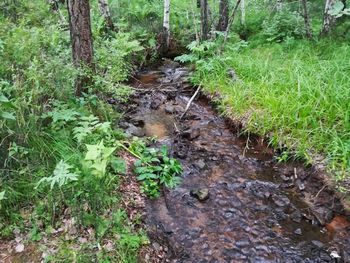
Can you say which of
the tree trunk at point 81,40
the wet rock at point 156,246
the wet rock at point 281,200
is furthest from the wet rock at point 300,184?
the tree trunk at point 81,40

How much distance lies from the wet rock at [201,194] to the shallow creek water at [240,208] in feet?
0.21

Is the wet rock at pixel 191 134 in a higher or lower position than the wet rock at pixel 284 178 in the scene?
higher

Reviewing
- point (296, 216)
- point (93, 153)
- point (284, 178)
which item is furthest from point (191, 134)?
point (93, 153)

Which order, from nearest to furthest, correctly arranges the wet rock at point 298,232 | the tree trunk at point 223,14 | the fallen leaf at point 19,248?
the fallen leaf at point 19,248 → the wet rock at point 298,232 → the tree trunk at point 223,14

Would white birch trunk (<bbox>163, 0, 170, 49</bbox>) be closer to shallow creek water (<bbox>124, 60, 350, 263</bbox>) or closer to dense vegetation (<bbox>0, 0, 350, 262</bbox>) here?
dense vegetation (<bbox>0, 0, 350, 262</bbox>)

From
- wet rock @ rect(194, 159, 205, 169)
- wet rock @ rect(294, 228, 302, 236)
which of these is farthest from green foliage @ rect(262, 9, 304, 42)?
wet rock @ rect(294, 228, 302, 236)

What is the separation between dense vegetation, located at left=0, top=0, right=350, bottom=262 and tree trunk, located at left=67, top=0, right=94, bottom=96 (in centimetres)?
13

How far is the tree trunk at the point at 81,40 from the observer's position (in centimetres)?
486

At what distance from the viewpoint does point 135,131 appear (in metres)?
5.95

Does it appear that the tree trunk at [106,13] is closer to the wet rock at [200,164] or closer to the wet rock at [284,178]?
the wet rock at [200,164]

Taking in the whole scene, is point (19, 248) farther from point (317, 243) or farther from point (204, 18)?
point (204, 18)

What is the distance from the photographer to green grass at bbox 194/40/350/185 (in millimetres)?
4812

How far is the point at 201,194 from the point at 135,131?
208cm

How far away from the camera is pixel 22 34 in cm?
501
